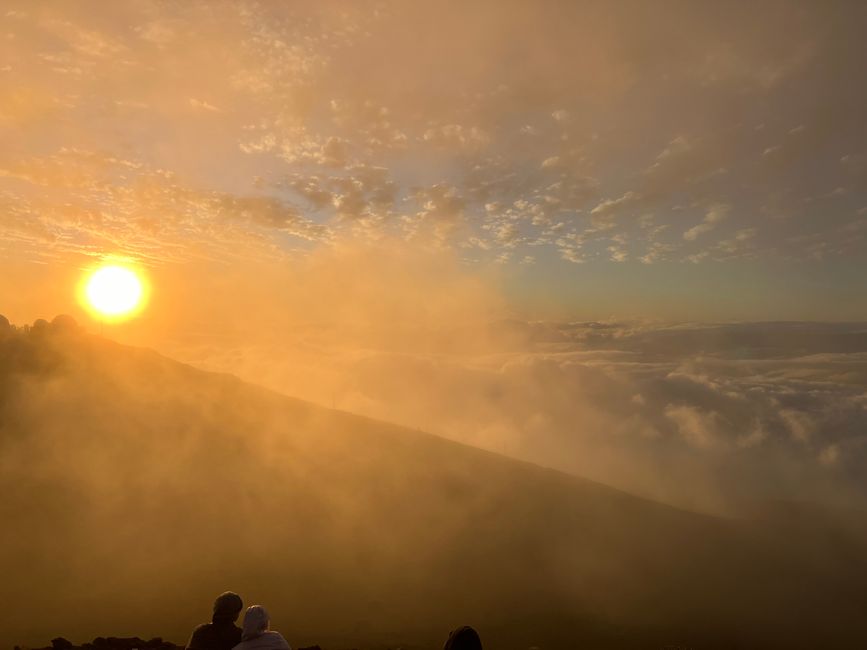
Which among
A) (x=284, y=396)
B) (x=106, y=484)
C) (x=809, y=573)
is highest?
(x=284, y=396)

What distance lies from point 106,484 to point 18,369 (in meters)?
16.0

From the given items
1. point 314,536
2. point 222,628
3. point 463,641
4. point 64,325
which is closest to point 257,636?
point 222,628

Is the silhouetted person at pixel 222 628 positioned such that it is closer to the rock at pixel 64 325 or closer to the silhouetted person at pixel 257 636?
the silhouetted person at pixel 257 636

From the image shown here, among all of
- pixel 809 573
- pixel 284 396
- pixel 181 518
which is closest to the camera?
pixel 181 518

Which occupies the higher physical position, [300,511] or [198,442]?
[198,442]

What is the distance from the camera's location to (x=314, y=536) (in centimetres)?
4012

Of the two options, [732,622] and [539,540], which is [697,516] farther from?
[539,540]

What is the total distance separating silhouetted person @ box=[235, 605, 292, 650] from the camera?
807cm

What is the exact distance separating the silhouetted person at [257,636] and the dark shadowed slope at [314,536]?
21.8 meters

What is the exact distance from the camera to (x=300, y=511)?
42.6 meters

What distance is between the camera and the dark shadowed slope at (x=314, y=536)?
31.3 m

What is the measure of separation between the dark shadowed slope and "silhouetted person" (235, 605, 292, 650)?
860 inches

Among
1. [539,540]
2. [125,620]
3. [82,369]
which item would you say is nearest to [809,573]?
[539,540]

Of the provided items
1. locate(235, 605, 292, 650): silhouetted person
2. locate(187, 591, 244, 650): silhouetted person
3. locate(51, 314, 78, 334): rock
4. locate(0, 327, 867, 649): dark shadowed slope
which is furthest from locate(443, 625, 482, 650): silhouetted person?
locate(51, 314, 78, 334): rock
